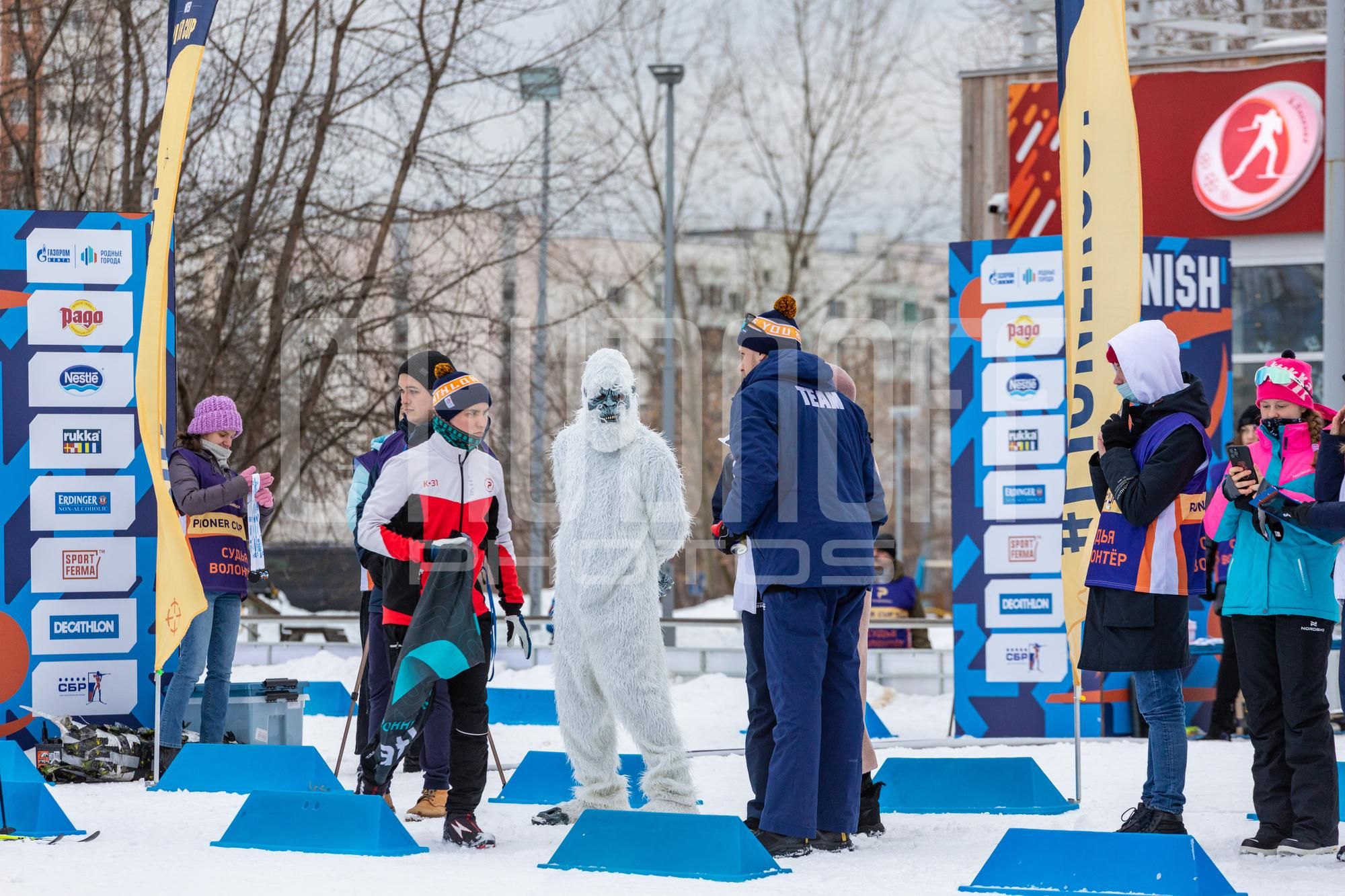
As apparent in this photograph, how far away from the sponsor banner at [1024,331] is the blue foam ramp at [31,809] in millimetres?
5469

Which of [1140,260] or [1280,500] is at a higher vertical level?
[1140,260]

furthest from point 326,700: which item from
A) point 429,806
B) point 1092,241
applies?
point 1092,241

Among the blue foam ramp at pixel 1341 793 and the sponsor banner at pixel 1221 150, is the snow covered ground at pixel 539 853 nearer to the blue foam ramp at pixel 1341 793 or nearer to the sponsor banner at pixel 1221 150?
the blue foam ramp at pixel 1341 793

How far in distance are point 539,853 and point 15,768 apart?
195 centimetres

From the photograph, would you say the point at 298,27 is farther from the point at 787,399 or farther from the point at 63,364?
the point at 787,399

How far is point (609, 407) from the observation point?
5.52m

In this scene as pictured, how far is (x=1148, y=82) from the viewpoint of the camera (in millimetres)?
14766

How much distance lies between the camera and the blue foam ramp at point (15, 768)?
5602 millimetres

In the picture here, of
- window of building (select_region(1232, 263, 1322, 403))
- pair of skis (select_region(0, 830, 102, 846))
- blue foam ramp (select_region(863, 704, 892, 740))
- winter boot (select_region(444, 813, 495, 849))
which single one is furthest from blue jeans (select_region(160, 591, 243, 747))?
window of building (select_region(1232, 263, 1322, 403))

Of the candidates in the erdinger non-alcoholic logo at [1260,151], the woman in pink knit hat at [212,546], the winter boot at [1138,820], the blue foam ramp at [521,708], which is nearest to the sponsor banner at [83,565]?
the woman in pink knit hat at [212,546]

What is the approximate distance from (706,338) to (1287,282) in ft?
47.7

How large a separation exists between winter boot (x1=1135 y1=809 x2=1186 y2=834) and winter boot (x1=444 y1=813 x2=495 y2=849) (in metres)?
2.17

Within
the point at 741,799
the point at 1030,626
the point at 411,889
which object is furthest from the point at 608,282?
the point at 411,889

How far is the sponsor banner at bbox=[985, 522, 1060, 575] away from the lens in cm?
887
